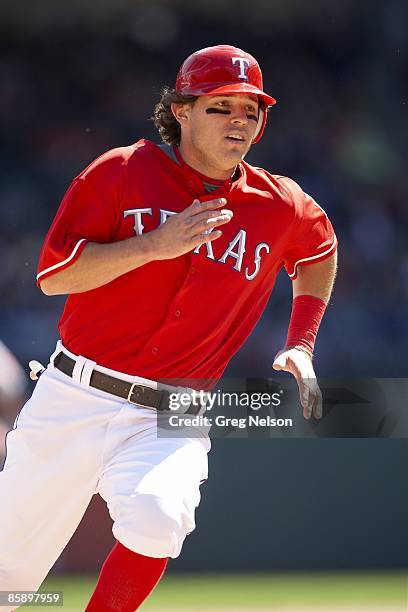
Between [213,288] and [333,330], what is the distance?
11.6 ft

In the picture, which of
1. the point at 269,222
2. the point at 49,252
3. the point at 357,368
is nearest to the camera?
the point at 49,252

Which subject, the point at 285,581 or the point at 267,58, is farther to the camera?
the point at 267,58

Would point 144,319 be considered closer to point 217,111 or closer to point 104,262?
point 104,262

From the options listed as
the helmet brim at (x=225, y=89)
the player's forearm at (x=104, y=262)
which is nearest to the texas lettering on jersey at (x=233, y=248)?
the player's forearm at (x=104, y=262)

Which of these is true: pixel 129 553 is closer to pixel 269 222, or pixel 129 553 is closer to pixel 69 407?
pixel 69 407

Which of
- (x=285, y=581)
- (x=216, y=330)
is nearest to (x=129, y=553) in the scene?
(x=216, y=330)

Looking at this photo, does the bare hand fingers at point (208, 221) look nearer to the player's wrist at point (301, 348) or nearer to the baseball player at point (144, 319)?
the baseball player at point (144, 319)

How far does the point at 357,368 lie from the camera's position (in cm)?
671

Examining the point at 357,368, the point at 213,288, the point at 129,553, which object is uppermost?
the point at 213,288

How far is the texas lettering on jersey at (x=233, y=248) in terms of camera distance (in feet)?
10.8

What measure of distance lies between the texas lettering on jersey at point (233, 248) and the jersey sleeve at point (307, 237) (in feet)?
0.71

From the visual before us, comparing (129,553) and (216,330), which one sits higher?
(216,330)

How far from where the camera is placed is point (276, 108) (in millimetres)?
7219

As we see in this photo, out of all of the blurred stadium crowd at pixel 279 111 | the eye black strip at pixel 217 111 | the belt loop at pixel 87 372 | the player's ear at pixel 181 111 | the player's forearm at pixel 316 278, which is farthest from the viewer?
the blurred stadium crowd at pixel 279 111
